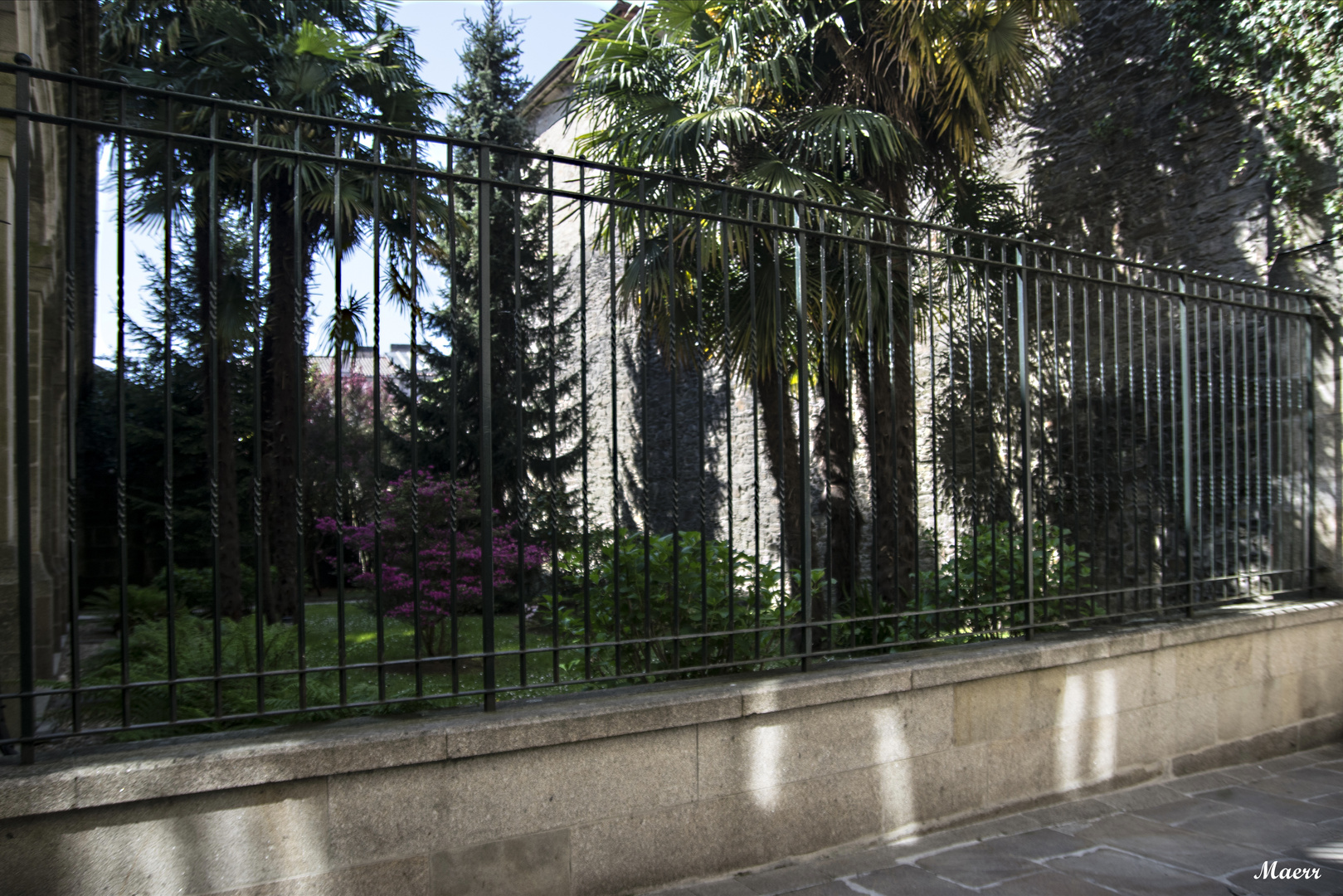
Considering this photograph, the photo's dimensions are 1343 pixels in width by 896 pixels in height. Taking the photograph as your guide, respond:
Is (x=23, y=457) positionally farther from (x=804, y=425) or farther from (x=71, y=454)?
(x=804, y=425)

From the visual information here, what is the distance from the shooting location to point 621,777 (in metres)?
2.85

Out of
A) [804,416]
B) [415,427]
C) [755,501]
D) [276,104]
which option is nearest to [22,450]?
[415,427]

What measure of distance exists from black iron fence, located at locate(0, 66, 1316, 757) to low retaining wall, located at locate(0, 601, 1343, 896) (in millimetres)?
158

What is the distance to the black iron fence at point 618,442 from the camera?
103 inches

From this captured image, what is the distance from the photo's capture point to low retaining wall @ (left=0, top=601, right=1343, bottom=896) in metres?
2.18

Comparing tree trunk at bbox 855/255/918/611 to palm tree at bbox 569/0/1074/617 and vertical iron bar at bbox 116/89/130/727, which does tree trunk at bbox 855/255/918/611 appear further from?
vertical iron bar at bbox 116/89/130/727

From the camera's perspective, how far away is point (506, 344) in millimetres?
14984

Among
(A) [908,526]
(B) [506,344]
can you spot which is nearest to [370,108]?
(B) [506,344]

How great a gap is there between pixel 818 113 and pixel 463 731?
649 centimetres

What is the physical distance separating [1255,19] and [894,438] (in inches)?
220

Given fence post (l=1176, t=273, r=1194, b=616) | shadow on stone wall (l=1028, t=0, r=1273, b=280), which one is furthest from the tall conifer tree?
fence post (l=1176, t=273, r=1194, b=616)

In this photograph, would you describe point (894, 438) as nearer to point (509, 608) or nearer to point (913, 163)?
point (913, 163)

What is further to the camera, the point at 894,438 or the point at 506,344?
the point at 506,344

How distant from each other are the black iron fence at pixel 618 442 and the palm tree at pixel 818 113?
16 cm
